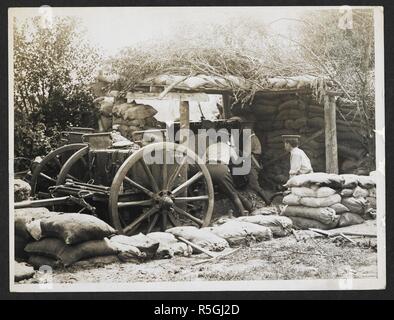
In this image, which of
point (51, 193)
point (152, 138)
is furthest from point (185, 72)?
point (51, 193)

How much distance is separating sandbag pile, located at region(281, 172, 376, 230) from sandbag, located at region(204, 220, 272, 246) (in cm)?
23

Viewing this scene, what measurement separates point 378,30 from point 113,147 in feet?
7.16

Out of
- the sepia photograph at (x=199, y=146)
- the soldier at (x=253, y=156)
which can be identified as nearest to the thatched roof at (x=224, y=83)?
the sepia photograph at (x=199, y=146)

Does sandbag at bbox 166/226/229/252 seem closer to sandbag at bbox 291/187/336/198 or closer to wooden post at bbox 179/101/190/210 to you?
wooden post at bbox 179/101/190/210

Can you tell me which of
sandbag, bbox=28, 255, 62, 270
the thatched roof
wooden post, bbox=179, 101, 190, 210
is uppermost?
the thatched roof

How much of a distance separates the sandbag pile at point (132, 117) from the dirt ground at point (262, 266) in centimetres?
100

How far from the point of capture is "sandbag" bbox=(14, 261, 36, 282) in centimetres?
446

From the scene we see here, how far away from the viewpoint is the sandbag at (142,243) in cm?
446

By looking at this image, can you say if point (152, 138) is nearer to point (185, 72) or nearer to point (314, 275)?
point (185, 72)

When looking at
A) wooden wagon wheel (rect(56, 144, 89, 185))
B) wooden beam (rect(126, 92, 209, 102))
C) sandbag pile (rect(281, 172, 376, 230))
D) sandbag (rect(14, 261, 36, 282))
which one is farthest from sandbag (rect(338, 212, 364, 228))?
sandbag (rect(14, 261, 36, 282))

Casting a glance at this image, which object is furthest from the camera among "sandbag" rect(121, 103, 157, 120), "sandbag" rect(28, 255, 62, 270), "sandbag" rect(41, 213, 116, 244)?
"sandbag" rect(121, 103, 157, 120)

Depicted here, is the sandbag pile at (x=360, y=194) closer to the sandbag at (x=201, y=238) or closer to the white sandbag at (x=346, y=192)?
the white sandbag at (x=346, y=192)

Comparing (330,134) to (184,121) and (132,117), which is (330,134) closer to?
(184,121)
